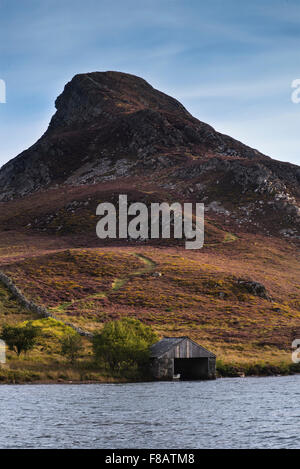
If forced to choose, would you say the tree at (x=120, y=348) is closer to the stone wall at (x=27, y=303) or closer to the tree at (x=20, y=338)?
the tree at (x=20, y=338)

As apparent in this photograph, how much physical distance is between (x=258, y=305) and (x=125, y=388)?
63.6m

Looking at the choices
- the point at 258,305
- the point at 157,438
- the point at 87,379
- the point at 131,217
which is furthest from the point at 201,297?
the point at 157,438

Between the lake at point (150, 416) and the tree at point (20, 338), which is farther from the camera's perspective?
the tree at point (20, 338)

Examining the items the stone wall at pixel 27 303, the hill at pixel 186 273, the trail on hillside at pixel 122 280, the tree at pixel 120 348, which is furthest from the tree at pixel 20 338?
the trail on hillside at pixel 122 280

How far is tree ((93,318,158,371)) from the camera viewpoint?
Result: 226 feet

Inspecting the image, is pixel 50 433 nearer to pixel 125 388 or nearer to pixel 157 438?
pixel 157 438

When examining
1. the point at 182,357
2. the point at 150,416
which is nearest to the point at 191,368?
the point at 182,357

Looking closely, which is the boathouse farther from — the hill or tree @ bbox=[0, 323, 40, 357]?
tree @ bbox=[0, 323, 40, 357]

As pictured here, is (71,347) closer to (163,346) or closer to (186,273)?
(163,346)

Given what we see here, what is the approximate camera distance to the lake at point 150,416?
115 feet

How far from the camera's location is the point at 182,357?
7138 cm

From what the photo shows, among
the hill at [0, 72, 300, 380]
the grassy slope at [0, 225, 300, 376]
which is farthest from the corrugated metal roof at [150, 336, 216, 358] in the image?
the grassy slope at [0, 225, 300, 376]

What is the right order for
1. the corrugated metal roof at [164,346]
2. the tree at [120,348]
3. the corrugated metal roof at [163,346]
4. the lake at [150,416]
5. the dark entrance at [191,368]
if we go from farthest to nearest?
1. the dark entrance at [191,368]
2. the corrugated metal roof at [163,346]
3. the corrugated metal roof at [164,346]
4. the tree at [120,348]
5. the lake at [150,416]
